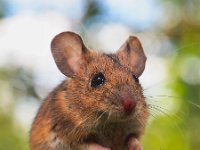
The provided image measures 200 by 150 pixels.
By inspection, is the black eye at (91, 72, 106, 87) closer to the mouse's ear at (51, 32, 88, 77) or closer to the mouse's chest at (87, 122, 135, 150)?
the mouse's ear at (51, 32, 88, 77)

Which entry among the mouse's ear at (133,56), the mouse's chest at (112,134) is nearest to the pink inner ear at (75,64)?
the mouse's ear at (133,56)

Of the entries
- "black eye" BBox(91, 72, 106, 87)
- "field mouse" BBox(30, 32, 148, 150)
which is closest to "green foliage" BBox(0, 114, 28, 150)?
"field mouse" BBox(30, 32, 148, 150)

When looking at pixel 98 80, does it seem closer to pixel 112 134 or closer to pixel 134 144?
pixel 112 134

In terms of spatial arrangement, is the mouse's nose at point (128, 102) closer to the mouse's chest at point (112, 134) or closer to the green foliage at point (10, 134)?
the mouse's chest at point (112, 134)

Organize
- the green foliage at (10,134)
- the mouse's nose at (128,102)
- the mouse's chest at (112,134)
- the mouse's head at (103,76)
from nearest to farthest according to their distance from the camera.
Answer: the mouse's nose at (128,102) < the mouse's head at (103,76) < the mouse's chest at (112,134) < the green foliage at (10,134)

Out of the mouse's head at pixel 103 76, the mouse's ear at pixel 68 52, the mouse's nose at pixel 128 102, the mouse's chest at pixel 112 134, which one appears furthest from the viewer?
the mouse's ear at pixel 68 52

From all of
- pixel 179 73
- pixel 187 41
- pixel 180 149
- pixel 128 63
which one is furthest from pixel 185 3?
pixel 128 63
